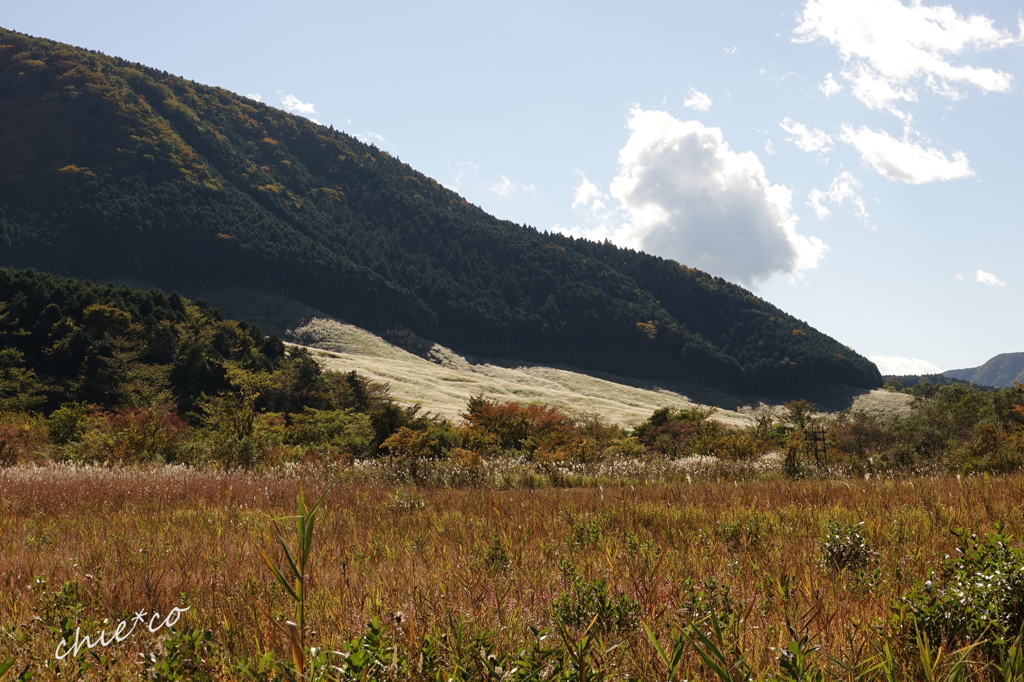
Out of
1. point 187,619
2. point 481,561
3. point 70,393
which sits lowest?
point 70,393

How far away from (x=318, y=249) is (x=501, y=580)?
133375 millimetres

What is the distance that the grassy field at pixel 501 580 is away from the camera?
2.32m

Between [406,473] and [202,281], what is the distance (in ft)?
391

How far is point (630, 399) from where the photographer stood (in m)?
90.1

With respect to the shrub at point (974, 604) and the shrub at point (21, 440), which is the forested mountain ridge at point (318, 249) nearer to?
the shrub at point (21, 440)

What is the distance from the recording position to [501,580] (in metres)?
3.58

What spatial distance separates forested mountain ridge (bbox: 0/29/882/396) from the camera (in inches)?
4579

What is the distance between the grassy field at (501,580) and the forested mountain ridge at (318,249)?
379 feet

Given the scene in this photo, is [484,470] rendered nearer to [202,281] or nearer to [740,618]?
[740,618]

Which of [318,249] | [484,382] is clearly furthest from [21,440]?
[318,249]

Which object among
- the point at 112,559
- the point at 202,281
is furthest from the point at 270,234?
the point at 112,559
